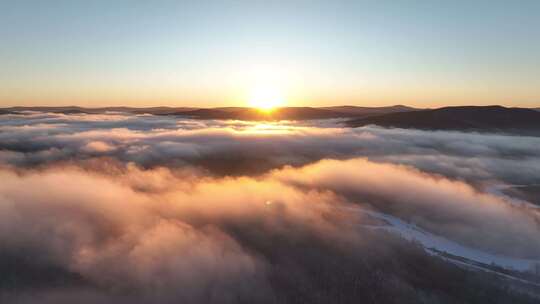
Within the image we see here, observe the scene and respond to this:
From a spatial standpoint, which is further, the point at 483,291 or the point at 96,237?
the point at 96,237

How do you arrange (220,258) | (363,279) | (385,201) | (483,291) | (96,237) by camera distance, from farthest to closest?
→ (385,201)
(96,237)
(220,258)
(363,279)
(483,291)

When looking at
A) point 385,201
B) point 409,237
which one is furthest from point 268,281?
point 385,201

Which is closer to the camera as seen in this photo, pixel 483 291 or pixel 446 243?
pixel 483 291

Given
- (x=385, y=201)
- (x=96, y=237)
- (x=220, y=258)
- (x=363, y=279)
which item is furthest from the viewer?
(x=385, y=201)

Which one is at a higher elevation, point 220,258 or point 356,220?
point 356,220

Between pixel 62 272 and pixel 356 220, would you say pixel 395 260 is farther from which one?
pixel 62 272

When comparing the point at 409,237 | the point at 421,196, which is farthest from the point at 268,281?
the point at 421,196

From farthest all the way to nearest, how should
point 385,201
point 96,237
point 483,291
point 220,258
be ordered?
point 385,201 → point 96,237 → point 220,258 → point 483,291

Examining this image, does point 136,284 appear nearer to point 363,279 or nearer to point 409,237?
point 363,279

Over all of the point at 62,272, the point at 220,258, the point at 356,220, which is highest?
the point at 356,220
